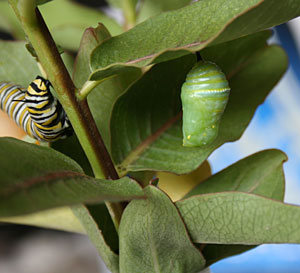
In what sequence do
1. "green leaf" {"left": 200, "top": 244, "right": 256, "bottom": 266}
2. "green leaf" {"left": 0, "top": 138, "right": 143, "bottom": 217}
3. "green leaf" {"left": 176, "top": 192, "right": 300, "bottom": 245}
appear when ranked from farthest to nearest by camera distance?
"green leaf" {"left": 200, "top": 244, "right": 256, "bottom": 266}
"green leaf" {"left": 176, "top": 192, "right": 300, "bottom": 245}
"green leaf" {"left": 0, "top": 138, "right": 143, "bottom": 217}

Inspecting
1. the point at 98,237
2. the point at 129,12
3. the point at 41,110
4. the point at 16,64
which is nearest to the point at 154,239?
the point at 98,237

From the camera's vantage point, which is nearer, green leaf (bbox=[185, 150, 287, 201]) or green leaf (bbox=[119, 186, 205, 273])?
green leaf (bbox=[119, 186, 205, 273])

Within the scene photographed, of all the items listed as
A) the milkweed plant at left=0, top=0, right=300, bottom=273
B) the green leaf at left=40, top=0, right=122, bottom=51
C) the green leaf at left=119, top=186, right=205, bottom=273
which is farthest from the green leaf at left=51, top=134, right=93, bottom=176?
the green leaf at left=40, top=0, right=122, bottom=51

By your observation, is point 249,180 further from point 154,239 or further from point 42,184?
point 42,184

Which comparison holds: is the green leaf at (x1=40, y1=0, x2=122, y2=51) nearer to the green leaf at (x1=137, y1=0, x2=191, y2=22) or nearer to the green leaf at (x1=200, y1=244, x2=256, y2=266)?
the green leaf at (x1=137, y1=0, x2=191, y2=22)

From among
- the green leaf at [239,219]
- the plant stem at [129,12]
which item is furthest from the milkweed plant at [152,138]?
the plant stem at [129,12]

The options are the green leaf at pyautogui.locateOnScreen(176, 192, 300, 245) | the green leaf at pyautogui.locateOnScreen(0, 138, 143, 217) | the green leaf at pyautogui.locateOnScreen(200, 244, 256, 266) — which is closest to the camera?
the green leaf at pyautogui.locateOnScreen(0, 138, 143, 217)

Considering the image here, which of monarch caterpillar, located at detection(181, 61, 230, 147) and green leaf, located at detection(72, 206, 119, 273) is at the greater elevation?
monarch caterpillar, located at detection(181, 61, 230, 147)

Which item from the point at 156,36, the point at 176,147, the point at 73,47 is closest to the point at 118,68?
the point at 156,36

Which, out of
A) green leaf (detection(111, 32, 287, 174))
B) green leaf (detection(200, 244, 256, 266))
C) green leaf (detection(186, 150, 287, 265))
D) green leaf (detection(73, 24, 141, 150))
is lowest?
green leaf (detection(200, 244, 256, 266))
